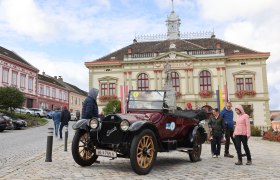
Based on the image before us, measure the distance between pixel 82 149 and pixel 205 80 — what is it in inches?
1299

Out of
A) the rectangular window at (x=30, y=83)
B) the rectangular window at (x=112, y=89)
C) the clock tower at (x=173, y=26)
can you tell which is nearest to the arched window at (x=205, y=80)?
the clock tower at (x=173, y=26)

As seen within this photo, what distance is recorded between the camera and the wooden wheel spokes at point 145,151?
6.32 metres

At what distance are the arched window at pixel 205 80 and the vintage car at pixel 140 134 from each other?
30517 millimetres

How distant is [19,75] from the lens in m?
45.5

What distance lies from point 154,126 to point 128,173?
1149mm

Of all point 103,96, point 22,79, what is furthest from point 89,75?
point 22,79

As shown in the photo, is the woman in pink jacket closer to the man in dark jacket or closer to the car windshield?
the car windshield

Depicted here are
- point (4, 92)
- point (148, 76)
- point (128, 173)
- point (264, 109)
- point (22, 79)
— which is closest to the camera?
point (128, 173)

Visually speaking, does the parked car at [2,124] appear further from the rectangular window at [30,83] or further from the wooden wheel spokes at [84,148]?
the rectangular window at [30,83]

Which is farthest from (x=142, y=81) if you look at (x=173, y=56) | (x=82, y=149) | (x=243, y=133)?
(x=82, y=149)

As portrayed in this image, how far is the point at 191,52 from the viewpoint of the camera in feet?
128

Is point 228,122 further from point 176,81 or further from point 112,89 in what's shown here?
point 112,89

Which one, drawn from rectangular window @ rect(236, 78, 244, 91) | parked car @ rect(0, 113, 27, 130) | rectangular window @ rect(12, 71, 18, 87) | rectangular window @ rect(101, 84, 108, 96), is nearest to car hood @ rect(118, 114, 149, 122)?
parked car @ rect(0, 113, 27, 130)

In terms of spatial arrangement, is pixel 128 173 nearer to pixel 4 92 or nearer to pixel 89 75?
pixel 4 92
